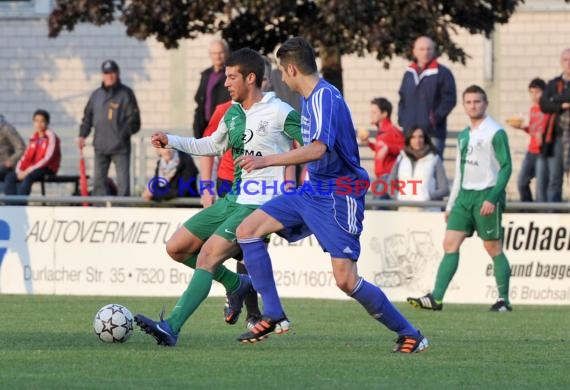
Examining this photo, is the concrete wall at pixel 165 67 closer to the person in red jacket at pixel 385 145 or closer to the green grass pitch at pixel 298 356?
the person in red jacket at pixel 385 145

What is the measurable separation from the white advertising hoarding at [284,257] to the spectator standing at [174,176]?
1.37 ft

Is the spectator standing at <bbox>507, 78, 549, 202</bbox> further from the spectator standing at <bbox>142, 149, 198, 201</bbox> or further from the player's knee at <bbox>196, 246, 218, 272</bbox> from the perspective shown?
the player's knee at <bbox>196, 246, 218, 272</bbox>

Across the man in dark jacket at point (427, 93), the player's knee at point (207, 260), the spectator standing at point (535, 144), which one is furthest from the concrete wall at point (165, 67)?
the player's knee at point (207, 260)

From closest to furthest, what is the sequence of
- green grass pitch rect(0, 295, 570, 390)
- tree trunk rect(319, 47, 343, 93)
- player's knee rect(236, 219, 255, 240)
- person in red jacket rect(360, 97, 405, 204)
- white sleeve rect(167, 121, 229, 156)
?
green grass pitch rect(0, 295, 570, 390)
player's knee rect(236, 219, 255, 240)
white sleeve rect(167, 121, 229, 156)
person in red jacket rect(360, 97, 405, 204)
tree trunk rect(319, 47, 343, 93)

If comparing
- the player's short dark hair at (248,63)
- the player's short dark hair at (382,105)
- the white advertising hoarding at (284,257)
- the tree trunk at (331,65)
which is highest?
the player's short dark hair at (248,63)

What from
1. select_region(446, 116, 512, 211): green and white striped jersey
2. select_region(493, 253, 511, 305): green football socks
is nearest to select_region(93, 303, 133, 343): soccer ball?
select_region(446, 116, 512, 211): green and white striped jersey

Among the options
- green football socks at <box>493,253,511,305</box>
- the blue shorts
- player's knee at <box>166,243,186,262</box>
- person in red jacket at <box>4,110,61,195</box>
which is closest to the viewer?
the blue shorts

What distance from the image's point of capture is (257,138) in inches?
398

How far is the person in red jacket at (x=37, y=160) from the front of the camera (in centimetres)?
1856

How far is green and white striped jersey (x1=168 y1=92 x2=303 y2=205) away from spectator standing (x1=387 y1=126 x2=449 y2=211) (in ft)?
20.0

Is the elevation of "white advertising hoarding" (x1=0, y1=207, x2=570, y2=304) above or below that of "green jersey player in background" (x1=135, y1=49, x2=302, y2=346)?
below

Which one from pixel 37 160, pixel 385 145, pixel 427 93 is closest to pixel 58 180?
pixel 37 160

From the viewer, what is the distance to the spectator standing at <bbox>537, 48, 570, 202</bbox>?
55.7 feet

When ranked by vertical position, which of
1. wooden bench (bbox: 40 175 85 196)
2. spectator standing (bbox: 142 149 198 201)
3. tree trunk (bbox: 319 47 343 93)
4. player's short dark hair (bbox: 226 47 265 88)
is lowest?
wooden bench (bbox: 40 175 85 196)
